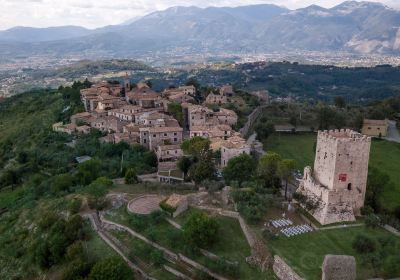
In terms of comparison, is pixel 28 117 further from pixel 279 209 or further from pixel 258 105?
pixel 279 209

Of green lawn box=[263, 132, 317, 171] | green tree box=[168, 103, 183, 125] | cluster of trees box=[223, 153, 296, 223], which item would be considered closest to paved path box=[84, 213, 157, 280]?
cluster of trees box=[223, 153, 296, 223]

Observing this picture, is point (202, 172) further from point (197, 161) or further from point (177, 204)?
point (177, 204)

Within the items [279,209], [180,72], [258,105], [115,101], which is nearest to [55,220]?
[279,209]

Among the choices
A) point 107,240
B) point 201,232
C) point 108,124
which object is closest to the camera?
point 201,232

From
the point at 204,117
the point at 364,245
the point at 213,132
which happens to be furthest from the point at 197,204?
the point at 204,117

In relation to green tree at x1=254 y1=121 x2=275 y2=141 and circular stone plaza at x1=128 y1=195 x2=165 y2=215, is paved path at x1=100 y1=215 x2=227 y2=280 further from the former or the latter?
green tree at x1=254 y1=121 x2=275 y2=141

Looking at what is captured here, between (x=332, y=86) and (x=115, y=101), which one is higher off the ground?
(x=115, y=101)
